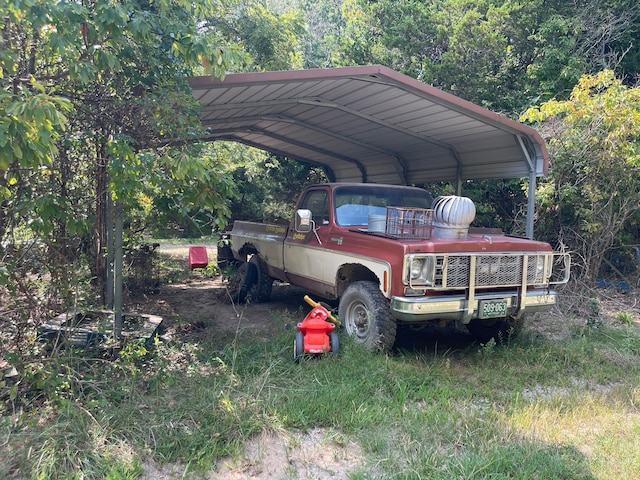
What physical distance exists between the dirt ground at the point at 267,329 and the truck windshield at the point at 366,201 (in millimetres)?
1747

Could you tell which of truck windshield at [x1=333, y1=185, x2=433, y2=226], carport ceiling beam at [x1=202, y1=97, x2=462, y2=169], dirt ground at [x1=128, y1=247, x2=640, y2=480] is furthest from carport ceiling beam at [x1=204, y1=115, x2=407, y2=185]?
dirt ground at [x1=128, y1=247, x2=640, y2=480]

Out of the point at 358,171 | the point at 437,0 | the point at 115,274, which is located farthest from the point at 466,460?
the point at 437,0

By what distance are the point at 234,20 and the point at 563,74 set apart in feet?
24.8

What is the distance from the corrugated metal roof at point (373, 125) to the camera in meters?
6.62

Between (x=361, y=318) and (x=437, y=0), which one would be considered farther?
(x=437, y=0)

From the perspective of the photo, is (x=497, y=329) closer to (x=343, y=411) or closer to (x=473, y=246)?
(x=473, y=246)

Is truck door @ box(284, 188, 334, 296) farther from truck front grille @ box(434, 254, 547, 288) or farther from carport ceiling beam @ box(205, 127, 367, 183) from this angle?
carport ceiling beam @ box(205, 127, 367, 183)

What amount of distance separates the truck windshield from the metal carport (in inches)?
→ 55.8

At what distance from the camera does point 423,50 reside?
14.9m

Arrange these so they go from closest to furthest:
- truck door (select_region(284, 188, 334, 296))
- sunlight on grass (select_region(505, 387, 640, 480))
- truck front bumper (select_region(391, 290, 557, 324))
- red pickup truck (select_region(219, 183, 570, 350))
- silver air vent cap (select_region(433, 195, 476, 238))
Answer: sunlight on grass (select_region(505, 387, 640, 480)) < truck front bumper (select_region(391, 290, 557, 324)) < red pickup truck (select_region(219, 183, 570, 350)) < silver air vent cap (select_region(433, 195, 476, 238)) < truck door (select_region(284, 188, 334, 296))

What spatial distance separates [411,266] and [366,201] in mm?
2140

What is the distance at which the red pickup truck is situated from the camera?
5012 mm

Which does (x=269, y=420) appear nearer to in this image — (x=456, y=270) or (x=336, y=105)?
(x=456, y=270)

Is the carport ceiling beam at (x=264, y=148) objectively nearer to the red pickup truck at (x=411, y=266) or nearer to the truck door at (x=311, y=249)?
the truck door at (x=311, y=249)
